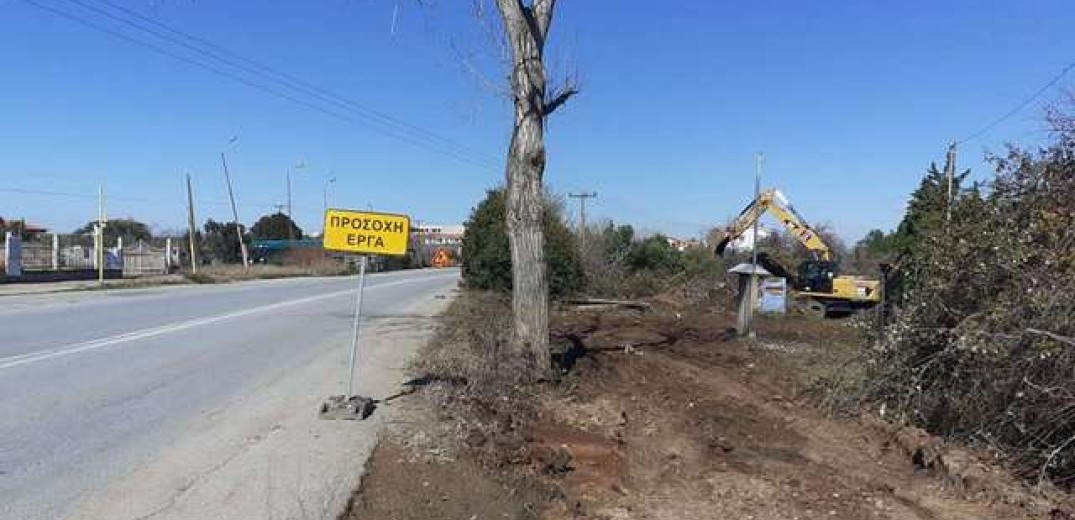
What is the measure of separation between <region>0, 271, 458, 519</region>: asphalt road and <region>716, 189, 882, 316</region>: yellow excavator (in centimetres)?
1383

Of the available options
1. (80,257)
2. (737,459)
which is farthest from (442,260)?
(737,459)

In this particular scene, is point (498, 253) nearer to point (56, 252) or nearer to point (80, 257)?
point (56, 252)

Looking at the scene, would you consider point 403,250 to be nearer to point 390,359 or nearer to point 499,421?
point 499,421

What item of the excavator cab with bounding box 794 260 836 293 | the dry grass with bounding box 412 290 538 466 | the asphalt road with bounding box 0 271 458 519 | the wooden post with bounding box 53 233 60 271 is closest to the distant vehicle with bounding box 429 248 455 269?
the wooden post with bounding box 53 233 60 271

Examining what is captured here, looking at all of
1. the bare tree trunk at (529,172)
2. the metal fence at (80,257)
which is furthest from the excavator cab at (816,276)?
the metal fence at (80,257)

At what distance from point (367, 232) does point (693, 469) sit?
13.3 ft

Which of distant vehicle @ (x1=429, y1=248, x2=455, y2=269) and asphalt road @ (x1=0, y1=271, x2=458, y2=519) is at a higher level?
distant vehicle @ (x1=429, y1=248, x2=455, y2=269)

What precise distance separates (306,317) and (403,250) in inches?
536

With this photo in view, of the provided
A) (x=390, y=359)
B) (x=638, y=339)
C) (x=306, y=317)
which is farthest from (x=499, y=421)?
(x=306, y=317)

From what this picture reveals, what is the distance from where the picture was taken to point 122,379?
11258 mm

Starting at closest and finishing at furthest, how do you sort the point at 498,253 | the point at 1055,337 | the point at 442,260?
the point at 1055,337 < the point at 498,253 < the point at 442,260

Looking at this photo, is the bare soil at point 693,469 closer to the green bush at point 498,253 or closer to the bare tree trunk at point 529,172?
the bare tree trunk at point 529,172

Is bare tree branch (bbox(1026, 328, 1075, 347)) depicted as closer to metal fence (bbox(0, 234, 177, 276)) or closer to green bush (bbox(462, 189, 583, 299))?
green bush (bbox(462, 189, 583, 299))

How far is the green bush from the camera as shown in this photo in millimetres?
27484
